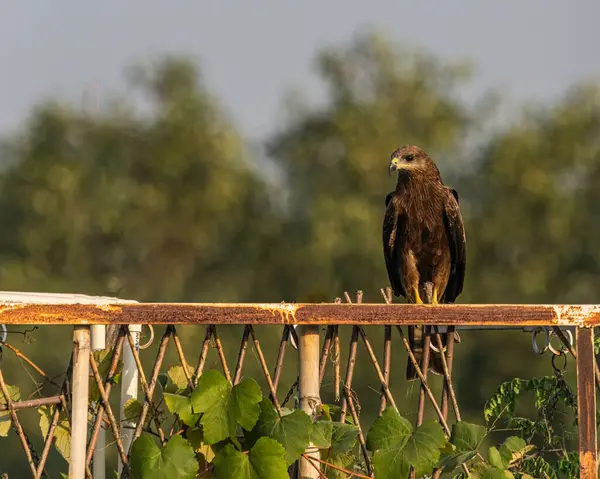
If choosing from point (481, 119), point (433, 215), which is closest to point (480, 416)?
point (481, 119)

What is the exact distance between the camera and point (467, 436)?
3.29 meters

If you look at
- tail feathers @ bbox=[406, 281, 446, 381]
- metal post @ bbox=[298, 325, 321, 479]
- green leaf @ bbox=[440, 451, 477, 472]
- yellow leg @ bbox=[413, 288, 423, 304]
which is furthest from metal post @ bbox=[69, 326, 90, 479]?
yellow leg @ bbox=[413, 288, 423, 304]

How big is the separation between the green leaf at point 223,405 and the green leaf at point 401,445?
394 mm

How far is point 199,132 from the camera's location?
3030 cm

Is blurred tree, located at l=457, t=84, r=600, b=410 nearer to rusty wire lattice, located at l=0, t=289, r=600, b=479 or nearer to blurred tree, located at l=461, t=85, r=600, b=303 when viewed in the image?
blurred tree, located at l=461, t=85, r=600, b=303

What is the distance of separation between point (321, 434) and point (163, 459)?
19.1 inches

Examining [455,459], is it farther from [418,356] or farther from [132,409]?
[418,356]

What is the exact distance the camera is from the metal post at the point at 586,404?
322cm

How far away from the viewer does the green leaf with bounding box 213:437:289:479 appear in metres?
3.11

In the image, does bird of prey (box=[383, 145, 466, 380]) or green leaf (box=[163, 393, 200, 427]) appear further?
bird of prey (box=[383, 145, 466, 380])

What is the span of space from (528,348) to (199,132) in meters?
12.0

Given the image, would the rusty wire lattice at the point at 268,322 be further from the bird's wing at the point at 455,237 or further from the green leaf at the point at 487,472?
the bird's wing at the point at 455,237

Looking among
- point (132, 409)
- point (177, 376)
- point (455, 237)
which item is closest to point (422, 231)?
point (455, 237)

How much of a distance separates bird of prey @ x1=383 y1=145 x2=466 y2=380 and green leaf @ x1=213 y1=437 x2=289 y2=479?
3.27 m
